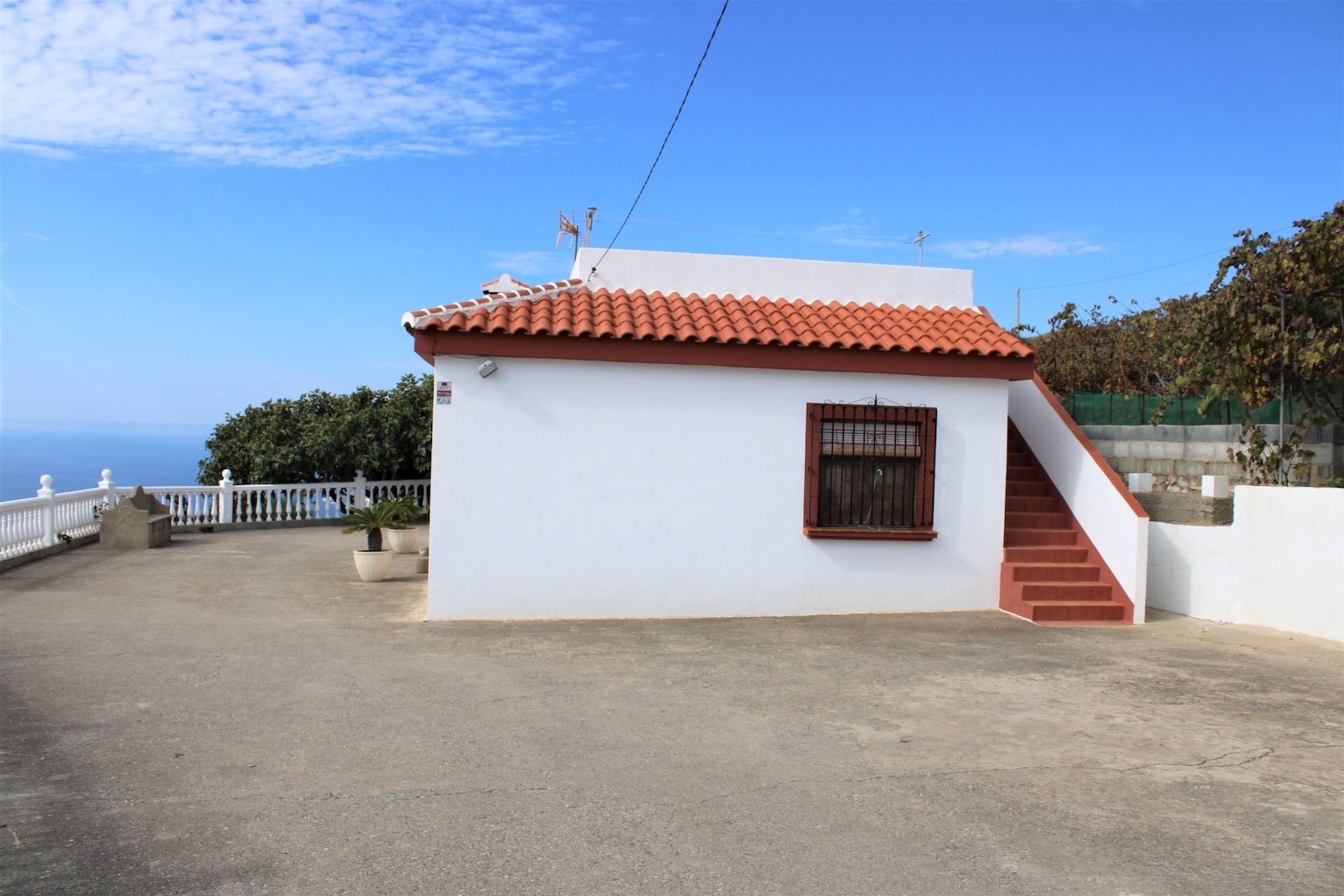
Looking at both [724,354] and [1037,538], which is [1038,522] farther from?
[724,354]

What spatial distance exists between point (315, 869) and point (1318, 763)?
5.41 m

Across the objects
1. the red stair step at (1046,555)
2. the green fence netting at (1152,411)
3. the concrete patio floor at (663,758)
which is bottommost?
the concrete patio floor at (663,758)

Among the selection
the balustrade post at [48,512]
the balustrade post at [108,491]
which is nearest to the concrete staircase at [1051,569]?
the balustrade post at [48,512]

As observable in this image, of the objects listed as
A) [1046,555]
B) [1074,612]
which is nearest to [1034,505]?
[1046,555]

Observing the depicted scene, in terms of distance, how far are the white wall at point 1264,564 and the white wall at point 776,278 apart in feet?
12.3

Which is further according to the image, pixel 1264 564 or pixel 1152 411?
pixel 1152 411

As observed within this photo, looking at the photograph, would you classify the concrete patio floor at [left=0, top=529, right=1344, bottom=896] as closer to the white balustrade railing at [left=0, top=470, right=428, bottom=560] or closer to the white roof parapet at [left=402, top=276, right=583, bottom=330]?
the white roof parapet at [left=402, top=276, right=583, bottom=330]

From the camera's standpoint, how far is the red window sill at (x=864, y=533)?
10.1 m

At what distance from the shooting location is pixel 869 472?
10.4m

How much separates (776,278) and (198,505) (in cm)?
1269

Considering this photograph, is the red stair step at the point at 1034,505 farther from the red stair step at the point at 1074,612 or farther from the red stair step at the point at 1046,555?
Result: the red stair step at the point at 1074,612

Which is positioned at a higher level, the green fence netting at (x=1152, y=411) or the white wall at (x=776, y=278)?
the white wall at (x=776, y=278)

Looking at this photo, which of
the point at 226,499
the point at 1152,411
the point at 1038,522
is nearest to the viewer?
the point at 1038,522

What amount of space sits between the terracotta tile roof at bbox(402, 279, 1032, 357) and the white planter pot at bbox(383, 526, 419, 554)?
6.59m
